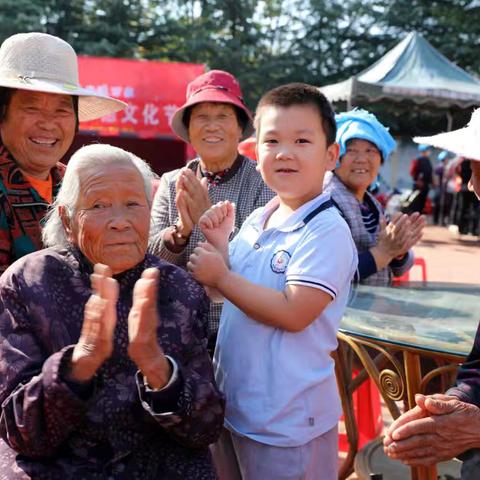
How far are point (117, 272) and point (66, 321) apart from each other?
19 centimetres

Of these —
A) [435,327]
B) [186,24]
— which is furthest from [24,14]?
[435,327]

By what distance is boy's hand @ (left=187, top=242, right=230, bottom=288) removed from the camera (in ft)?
5.51

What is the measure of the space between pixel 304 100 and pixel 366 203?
1.45m

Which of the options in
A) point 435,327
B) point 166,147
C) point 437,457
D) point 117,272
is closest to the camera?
point 437,457

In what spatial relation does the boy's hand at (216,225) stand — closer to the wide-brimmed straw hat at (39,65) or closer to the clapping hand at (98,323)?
the clapping hand at (98,323)

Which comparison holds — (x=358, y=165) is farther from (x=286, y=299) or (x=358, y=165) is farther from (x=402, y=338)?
(x=286, y=299)

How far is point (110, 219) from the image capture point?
5.28 feet

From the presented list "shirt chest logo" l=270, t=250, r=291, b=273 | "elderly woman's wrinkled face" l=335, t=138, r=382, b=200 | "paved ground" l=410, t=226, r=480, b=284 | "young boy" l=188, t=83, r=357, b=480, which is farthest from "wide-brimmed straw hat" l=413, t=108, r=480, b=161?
"paved ground" l=410, t=226, r=480, b=284

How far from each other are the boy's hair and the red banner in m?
7.72

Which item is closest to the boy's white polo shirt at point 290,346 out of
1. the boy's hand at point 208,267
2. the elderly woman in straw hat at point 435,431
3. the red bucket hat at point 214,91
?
the boy's hand at point 208,267

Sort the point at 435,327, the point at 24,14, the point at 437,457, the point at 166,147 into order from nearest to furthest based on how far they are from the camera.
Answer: the point at 437,457 → the point at 435,327 → the point at 166,147 → the point at 24,14

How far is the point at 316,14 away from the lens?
78.0 ft

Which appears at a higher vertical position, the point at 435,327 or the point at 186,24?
the point at 186,24

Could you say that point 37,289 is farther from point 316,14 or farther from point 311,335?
point 316,14
